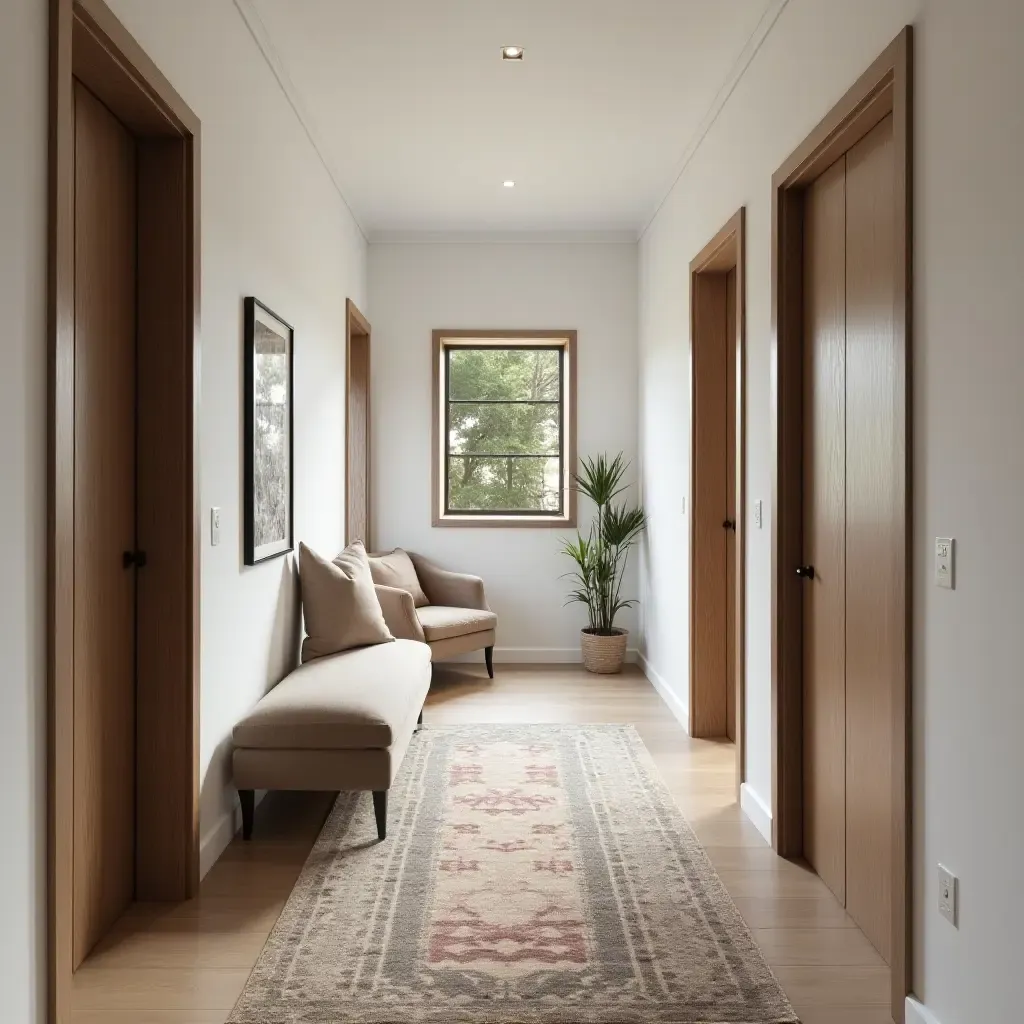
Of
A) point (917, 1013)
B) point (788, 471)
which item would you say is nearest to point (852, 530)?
point (788, 471)

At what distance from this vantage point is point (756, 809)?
11.2 ft

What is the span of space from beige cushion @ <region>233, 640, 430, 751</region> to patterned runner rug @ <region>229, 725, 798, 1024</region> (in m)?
0.36

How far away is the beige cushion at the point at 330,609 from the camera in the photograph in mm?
4160

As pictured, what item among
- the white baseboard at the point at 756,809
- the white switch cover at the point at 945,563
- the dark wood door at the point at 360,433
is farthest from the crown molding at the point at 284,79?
Result: the white baseboard at the point at 756,809

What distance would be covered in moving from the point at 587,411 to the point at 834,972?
14.6ft

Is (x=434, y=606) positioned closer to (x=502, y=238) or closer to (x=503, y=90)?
(x=502, y=238)

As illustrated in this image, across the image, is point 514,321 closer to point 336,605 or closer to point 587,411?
point 587,411

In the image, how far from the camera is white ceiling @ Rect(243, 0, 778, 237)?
10.9 ft

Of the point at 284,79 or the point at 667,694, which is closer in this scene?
the point at 284,79

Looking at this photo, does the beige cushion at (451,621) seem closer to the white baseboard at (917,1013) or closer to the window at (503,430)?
the window at (503,430)

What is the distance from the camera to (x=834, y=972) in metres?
2.36

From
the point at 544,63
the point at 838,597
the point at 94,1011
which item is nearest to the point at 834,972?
the point at 838,597

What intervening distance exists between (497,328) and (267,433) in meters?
3.09

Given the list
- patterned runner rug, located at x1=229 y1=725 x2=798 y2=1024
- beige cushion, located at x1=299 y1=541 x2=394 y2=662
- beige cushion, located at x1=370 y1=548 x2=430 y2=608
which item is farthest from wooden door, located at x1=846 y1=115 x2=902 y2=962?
beige cushion, located at x1=370 y1=548 x2=430 y2=608
